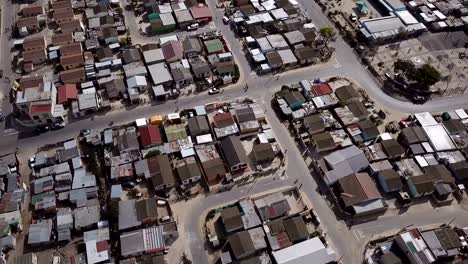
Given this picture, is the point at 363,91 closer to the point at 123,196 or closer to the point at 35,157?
the point at 123,196

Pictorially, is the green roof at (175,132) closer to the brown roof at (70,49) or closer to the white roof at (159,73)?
the white roof at (159,73)

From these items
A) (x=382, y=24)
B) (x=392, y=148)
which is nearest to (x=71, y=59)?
(x=392, y=148)

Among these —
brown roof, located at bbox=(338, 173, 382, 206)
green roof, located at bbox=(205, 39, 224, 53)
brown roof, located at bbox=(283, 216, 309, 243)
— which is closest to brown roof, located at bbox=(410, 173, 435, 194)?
brown roof, located at bbox=(338, 173, 382, 206)

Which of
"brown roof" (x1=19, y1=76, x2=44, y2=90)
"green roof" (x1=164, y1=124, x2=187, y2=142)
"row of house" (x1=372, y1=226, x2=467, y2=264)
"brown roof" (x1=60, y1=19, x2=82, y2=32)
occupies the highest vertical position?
"brown roof" (x1=60, y1=19, x2=82, y2=32)

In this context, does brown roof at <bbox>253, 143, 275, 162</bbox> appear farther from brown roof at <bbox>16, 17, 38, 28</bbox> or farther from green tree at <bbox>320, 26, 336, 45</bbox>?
brown roof at <bbox>16, 17, 38, 28</bbox>

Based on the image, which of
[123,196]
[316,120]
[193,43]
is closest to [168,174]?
[123,196]

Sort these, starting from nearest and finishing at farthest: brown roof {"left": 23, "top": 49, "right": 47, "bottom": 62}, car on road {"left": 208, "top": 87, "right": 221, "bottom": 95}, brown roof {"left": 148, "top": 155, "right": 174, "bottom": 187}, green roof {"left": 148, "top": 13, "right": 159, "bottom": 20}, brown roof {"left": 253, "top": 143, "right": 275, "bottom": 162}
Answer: brown roof {"left": 148, "top": 155, "right": 174, "bottom": 187} → brown roof {"left": 253, "top": 143, "right": 275, "bottom": 162} → car on road {"left": 208, "top": 87, "right": 221, "bottom": 95} → brown roof {"left": 23, "top": 49, "right": 47, "bottom": 62} → green roof {"left": 148, "top": 13, "right": 159, "bottom": 20}

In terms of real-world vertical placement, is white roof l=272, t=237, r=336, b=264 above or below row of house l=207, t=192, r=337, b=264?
below

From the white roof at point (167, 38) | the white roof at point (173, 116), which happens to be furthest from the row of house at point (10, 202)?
the white roof at point (167, 38)
